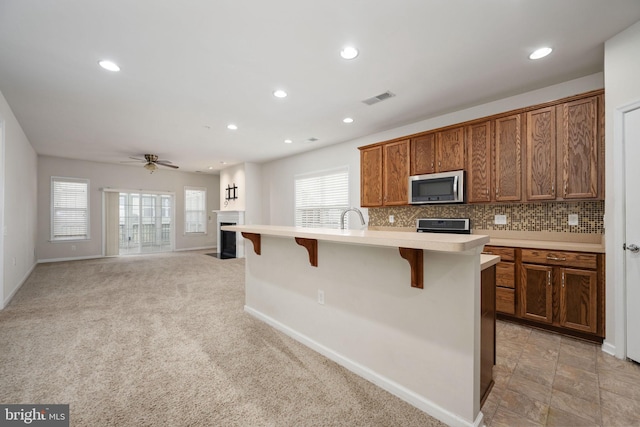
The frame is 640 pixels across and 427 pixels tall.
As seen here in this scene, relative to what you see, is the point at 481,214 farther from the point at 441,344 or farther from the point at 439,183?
the point at 441,344

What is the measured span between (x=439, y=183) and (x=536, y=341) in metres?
2.00

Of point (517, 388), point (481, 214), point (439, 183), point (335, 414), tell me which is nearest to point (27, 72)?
point (335, 414)

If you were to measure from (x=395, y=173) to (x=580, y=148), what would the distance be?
6.75ft

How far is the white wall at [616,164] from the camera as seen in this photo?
7.20 feet

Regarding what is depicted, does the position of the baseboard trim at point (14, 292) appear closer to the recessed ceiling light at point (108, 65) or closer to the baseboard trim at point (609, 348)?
the recessed ceiling light at point (108, 65)

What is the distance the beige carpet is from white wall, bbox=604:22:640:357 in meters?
1.98

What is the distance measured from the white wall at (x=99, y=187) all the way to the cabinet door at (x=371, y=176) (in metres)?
6.89

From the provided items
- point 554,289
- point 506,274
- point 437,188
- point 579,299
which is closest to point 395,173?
point 437,188

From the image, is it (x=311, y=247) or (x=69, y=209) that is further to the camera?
(x=69, y=209)

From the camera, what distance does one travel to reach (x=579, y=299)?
101 inches

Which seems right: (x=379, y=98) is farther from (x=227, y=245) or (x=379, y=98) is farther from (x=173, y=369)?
(x=227, y=245)

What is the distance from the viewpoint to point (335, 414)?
63.3 inches

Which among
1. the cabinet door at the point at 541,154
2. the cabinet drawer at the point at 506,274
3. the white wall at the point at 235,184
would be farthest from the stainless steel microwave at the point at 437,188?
the white wall at the point at 235,184

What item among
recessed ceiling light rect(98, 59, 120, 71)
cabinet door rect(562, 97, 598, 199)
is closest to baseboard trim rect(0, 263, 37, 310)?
recessed ceiling light rect(98, 59, 120, 71)
